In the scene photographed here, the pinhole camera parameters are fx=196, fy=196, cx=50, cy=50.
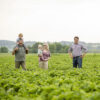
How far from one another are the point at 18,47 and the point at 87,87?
5.33 m

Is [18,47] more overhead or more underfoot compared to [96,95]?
more overhead

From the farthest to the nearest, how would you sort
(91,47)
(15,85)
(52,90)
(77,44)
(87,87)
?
(91,47) → (77,44) → (15,85) → (87,87) → (52,90)

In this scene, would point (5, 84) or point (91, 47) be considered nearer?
point (5, 84)

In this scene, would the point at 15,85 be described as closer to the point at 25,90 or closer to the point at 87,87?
the point at 25,90

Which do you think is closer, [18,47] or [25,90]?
[25,90]

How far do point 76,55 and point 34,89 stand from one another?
600 centimetres

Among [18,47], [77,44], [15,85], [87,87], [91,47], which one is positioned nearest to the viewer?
[87,87]

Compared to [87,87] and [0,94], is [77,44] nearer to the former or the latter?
[87,87]

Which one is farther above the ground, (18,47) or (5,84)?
(18,47)

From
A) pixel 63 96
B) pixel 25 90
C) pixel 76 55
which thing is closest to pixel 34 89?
pixel 25 90

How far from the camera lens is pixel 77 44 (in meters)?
10.1

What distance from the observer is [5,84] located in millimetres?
5445

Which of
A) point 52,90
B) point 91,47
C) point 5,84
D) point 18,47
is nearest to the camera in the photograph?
point 52,90

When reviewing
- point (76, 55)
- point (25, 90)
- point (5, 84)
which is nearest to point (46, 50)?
point (76, 55)
